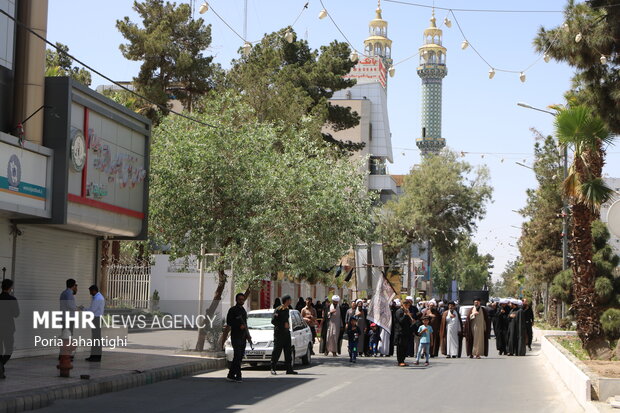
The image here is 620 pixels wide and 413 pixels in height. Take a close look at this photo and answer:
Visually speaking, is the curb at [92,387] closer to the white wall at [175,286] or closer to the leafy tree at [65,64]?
the white wall at [175,286]

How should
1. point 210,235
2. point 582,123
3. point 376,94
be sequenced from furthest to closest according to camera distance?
point 376,94
point 210,235
point 582,123

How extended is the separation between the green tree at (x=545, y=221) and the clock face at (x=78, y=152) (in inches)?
1373

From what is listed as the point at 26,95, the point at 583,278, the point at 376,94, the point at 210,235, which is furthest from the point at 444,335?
the point at 376,94

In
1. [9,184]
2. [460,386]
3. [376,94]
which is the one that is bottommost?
[460,386]

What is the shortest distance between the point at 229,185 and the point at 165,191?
1.78 meters

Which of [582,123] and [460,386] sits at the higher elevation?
[582,123]

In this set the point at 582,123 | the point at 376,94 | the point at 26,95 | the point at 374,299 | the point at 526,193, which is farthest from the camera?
the point at 376,94

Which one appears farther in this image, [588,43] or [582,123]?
[582,123]

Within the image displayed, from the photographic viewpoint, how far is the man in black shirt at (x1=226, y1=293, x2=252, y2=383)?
18594 millimetres

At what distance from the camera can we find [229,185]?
25203 millimetres

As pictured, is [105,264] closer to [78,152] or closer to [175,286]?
[175,286]

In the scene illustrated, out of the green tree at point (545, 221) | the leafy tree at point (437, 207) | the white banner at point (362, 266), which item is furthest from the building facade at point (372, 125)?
the white banner at point (362, 266)

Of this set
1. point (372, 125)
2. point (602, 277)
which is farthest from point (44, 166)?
point (372, 125)

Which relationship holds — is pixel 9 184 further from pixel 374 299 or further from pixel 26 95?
pixel 374 299
